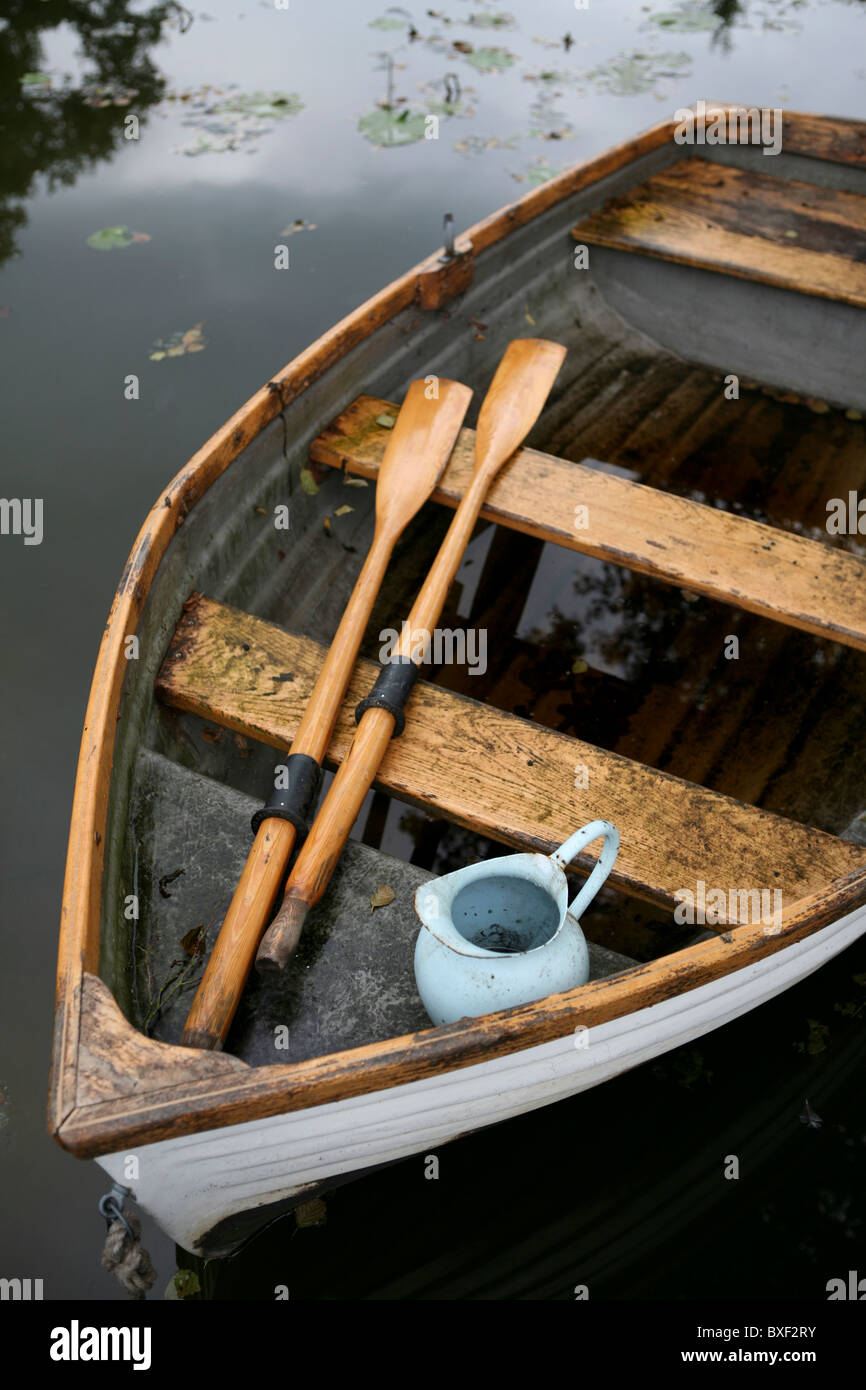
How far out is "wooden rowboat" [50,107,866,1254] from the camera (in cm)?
185

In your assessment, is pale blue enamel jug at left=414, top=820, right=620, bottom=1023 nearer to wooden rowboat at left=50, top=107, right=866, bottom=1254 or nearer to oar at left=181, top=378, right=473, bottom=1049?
wooden rowboat at left=50, top=107, right=866, bottom=1254

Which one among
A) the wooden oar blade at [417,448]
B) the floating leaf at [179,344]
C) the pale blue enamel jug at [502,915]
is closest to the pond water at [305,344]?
the floating leaf at [179,344]

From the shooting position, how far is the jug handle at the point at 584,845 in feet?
6.27

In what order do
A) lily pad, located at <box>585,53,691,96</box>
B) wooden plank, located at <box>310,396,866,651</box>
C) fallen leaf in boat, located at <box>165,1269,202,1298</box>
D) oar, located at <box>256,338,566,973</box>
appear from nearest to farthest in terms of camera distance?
oar, located at <box>256,338,566,973</box>
fallen leaf in boat, located at <box>165,1269,202,1298</box>
wooden plank, located at <box>310,396,866,651</box>
lily pad, located at <box>585,53,691,96</box>

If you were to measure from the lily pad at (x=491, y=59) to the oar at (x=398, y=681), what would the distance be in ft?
20.2

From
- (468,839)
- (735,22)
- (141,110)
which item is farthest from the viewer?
(735,22)

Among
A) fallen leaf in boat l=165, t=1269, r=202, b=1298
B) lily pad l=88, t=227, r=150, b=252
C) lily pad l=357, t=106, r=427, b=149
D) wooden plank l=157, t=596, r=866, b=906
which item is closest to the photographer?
wooden plank l=157, t=596, r=866, b=906

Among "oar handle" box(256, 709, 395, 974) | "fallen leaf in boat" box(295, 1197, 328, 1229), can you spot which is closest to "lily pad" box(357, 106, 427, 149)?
"oar handle" box(256, 709, 395, 974)

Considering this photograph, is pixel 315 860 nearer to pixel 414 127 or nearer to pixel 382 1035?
pixel 382 1035

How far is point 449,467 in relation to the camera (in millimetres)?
3297

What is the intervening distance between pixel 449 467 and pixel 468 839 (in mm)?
1205

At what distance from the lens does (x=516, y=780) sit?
244 cm

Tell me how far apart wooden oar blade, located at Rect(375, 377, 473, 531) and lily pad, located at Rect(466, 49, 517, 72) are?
6.38 m
